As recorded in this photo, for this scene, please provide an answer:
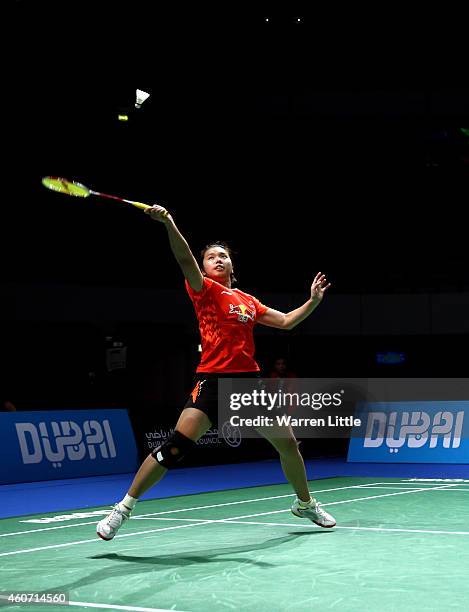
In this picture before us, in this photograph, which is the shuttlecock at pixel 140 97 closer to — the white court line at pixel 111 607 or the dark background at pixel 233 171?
the dark background at pixel 233 171

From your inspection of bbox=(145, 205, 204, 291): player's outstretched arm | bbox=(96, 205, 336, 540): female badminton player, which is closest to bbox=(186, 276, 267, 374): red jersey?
bbox=(96, 205, 336, 540): female badminton player

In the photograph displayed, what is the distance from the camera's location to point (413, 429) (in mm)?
13656

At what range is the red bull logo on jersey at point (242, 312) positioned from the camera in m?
5.76

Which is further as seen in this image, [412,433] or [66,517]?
[412,433]

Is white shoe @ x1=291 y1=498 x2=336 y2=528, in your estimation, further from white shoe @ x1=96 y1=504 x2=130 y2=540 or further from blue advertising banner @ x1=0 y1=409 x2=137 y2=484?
blue advertising banner @ x1=0 y1=409 x2=137 y2=484

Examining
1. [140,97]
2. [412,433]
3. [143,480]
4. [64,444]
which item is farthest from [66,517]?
[140,97]

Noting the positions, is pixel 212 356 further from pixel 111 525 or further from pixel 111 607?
pixel 111 607

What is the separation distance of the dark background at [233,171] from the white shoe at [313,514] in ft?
34.0

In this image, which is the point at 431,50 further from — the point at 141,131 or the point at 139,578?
the point at 139,578

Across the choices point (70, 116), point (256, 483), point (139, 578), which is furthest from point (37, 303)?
point (139, 578)

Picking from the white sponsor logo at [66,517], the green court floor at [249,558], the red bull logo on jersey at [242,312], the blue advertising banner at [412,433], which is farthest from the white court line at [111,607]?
the blue advertising banner at [412,433]

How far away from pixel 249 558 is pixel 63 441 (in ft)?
21.4

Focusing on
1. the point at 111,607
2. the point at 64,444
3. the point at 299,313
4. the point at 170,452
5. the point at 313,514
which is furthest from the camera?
the point at 64,444

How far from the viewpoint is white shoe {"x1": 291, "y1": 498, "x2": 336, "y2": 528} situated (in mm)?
6258
